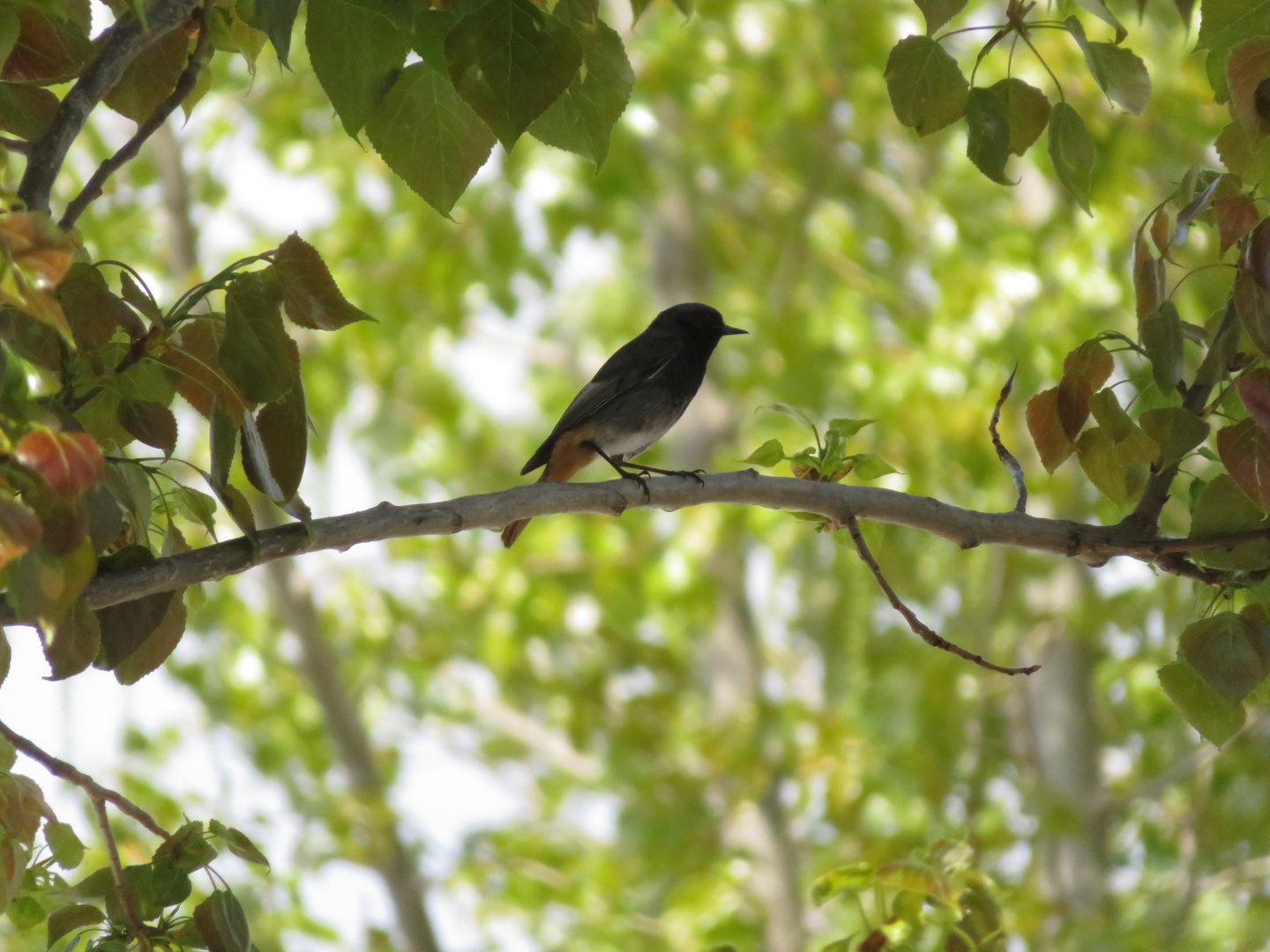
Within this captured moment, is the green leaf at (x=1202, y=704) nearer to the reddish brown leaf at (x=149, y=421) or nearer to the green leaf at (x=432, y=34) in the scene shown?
the green leaf at (x=432, y=34)

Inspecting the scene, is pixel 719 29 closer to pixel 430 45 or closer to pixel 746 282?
pixel 746 282

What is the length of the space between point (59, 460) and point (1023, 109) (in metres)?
1.46

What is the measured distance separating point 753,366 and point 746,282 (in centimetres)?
114

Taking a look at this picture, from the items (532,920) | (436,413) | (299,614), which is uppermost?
(436,413)

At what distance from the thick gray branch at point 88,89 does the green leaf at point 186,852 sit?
0.83 meters

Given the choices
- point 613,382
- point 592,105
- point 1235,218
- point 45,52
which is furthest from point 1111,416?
point 613,382

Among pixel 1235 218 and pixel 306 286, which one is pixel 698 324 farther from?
pixel 306 286

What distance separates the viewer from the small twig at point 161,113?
177cm

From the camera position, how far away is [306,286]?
64.3 inches

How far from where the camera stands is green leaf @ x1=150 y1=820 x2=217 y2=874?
1.65 m

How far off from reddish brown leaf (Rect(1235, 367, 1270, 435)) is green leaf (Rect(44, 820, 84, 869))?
1786 millimetres

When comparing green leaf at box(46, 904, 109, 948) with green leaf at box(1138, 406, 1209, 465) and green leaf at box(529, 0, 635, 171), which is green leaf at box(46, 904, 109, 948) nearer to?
green leaf at box(529, 0, 635, 171)

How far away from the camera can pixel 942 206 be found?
6777 mm

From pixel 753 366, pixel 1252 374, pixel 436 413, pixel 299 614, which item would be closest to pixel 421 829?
pixel 299 614
